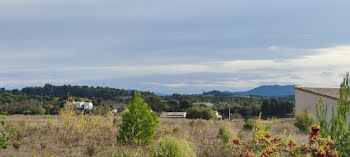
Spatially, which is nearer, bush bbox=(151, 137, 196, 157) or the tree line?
bush bbox=(151, 137, 196, 157)

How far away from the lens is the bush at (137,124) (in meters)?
8.53

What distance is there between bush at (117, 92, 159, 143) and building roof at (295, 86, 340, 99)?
32.0 feet

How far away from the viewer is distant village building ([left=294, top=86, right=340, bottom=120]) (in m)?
15.5

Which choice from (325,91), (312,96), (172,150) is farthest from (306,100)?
(172,150)

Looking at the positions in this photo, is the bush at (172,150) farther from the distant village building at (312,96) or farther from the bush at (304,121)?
the distant village building at (312,96)

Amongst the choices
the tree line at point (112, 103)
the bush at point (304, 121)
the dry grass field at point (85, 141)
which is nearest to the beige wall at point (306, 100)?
the bush at point (304, 121)

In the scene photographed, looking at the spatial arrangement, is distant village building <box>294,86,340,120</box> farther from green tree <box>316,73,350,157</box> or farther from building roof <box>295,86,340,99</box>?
green tree <box>316,73,350,157</box>

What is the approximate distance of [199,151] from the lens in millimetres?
7637

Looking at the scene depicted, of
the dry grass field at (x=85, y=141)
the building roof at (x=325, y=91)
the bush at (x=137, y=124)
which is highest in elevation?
the building roof at (x=325, y=91)

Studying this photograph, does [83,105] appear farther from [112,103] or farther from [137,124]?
[112,103]

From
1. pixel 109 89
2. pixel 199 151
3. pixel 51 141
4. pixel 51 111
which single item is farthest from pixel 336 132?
pixel 109 89

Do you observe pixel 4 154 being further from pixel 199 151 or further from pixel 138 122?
pixel 199 151

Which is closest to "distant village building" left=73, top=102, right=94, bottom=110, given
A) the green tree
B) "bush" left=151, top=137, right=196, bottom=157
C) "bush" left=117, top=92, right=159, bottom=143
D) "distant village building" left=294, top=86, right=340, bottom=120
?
"bush" left=117, top=92, right=159, bottom=143

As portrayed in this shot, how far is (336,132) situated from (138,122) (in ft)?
14.9
